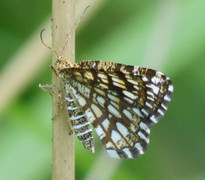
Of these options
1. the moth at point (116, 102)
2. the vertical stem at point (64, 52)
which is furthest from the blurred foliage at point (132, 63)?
the vertical stem at point (64, 52)

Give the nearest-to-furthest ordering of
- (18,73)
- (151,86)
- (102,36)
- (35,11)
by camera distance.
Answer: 1. (151,86)
2. (18,73)
3. (102,36)
4. (35,11)

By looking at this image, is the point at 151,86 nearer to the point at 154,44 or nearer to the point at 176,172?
the point at 154,44

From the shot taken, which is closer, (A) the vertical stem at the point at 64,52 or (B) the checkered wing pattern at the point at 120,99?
(A) the vertical stem at the point at 64,52

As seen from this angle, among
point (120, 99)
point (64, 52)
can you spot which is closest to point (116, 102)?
point (120, 99)

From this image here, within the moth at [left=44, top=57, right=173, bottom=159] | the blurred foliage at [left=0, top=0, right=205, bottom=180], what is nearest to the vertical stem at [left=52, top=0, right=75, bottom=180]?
the moth at [left=44, top=57, right=173, bottom=159]

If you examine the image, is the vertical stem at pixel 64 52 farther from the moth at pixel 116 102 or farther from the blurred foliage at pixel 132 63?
the blurred foliage at pixel 132 63

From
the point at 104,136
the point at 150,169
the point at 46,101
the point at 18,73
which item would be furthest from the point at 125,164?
the point at 104,136

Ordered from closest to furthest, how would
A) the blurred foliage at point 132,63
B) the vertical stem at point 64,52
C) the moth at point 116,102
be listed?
the vertical stem at point 64,52, the moth at point 116,102, the blurred foliage at point 132,63

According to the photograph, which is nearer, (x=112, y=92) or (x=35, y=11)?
(x=112, y=92)
